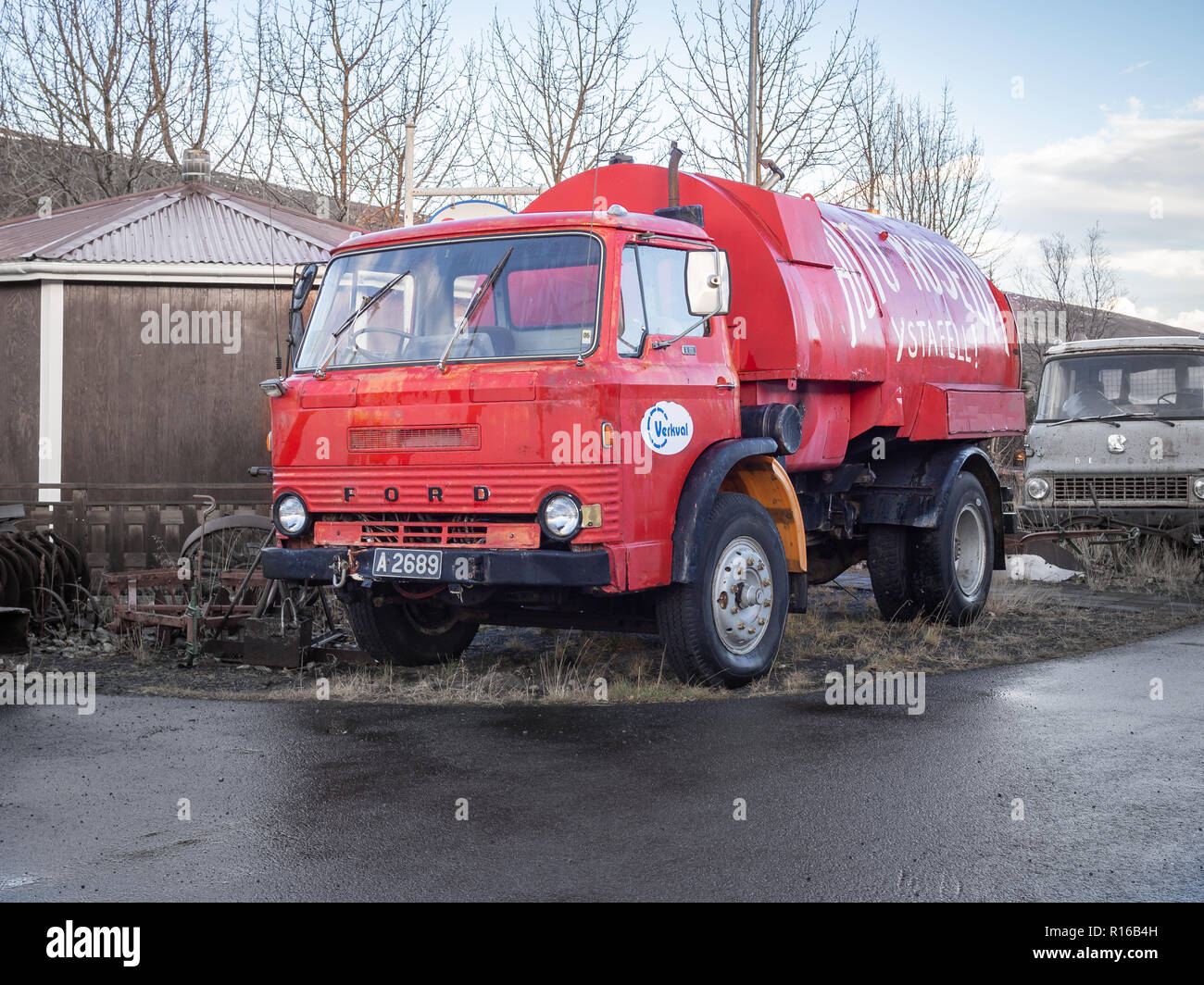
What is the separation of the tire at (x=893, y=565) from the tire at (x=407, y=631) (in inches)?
136

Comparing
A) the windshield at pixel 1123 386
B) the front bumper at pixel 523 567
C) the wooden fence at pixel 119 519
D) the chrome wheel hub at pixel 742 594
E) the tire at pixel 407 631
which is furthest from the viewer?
the windshield at pixel 1123 386

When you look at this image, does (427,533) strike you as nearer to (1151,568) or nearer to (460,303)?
(460,303)

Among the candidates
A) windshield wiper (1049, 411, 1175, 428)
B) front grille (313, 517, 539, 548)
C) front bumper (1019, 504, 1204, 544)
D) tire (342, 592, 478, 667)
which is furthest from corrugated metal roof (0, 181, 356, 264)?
front bumper (1019, 504, 1204, 544)

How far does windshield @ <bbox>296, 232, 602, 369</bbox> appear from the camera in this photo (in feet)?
24.0

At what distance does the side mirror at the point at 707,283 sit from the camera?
7.57 m

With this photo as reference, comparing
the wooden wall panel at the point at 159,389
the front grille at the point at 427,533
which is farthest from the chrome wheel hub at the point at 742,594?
the wooden wall panel at the point at 159,389

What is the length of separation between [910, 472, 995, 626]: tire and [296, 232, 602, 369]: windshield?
4541 mm

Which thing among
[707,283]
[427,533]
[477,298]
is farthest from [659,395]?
[427,533]

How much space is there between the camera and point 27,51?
27.4 meters

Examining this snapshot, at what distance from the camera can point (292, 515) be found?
779cm

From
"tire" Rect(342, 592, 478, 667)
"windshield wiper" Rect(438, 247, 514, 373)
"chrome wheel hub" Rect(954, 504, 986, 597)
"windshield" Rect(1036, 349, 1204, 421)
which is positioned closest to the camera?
"windshield wiper" Rect(438, 247, 514, 373)

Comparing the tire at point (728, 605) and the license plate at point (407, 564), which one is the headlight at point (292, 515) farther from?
the tire at point (728, 605)

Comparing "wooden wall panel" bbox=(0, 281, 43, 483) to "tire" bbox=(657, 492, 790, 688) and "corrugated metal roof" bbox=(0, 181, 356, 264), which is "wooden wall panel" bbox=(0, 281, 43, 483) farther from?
"tire" bbox=(657, 492, 790, 688)
